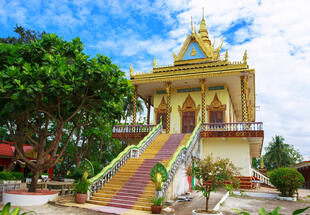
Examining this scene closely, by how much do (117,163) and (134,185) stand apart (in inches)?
74.2

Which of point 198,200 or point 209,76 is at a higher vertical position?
point 209,76

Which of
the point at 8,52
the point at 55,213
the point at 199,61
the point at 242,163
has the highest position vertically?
the point at 199,61

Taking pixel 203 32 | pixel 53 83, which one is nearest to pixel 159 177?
pixel 53 83

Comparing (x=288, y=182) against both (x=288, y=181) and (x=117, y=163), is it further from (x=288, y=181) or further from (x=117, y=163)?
(x=117, y=163)

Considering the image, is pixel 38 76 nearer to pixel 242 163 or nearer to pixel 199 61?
pixel 242 163

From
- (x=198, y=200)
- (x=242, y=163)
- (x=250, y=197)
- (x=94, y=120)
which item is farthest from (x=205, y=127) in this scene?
(x=94, y=120)

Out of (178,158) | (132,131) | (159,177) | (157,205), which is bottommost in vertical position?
(157,205)

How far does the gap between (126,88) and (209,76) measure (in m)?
8.17

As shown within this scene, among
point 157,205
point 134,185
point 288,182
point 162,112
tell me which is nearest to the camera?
point 157,205

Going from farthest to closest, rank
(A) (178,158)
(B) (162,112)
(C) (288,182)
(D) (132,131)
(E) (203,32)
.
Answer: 1. (E) (203,32)
2. (B) (162,112)
3. (D) (132,131)
4. (C) (288,182)
5. (A) (178,158)

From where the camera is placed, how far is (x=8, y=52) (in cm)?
895

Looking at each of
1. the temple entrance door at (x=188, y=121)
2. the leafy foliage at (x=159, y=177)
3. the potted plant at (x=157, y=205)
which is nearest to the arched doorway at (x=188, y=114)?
the temple entrance door at (x=188, y=121)

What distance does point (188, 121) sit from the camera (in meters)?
18.5

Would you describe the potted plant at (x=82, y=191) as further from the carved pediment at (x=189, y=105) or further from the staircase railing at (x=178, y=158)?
the carved pediment at (x=189, y=105)
